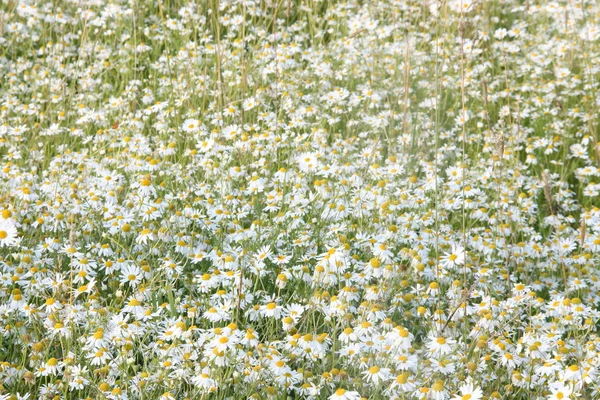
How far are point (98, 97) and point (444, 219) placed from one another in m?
2.37

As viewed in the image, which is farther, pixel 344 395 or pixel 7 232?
pixel 7 232

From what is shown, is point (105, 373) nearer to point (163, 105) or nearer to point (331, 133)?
point (163, 105)

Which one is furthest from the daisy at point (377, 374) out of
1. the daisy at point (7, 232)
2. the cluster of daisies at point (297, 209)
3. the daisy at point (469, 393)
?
the daisy at point (7, 232)

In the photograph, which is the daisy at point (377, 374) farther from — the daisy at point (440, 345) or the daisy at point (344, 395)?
the daisy at point (440, 345)

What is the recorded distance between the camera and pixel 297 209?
11.7 ft

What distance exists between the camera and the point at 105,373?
2596mm

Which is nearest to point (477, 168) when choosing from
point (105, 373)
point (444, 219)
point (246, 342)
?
point (444, 219)

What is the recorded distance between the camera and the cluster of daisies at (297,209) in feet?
8.81

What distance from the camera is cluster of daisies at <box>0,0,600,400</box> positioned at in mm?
2686

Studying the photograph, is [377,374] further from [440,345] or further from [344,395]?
[440,345]

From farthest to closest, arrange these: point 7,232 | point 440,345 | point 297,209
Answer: point 297,209 < point 7,232 < point 440,345

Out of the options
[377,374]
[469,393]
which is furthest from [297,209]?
[469,393]

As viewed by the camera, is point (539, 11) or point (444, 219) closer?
point (444, 219)

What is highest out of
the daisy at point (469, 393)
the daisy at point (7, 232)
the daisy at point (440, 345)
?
the daisy at point (7, 232)
